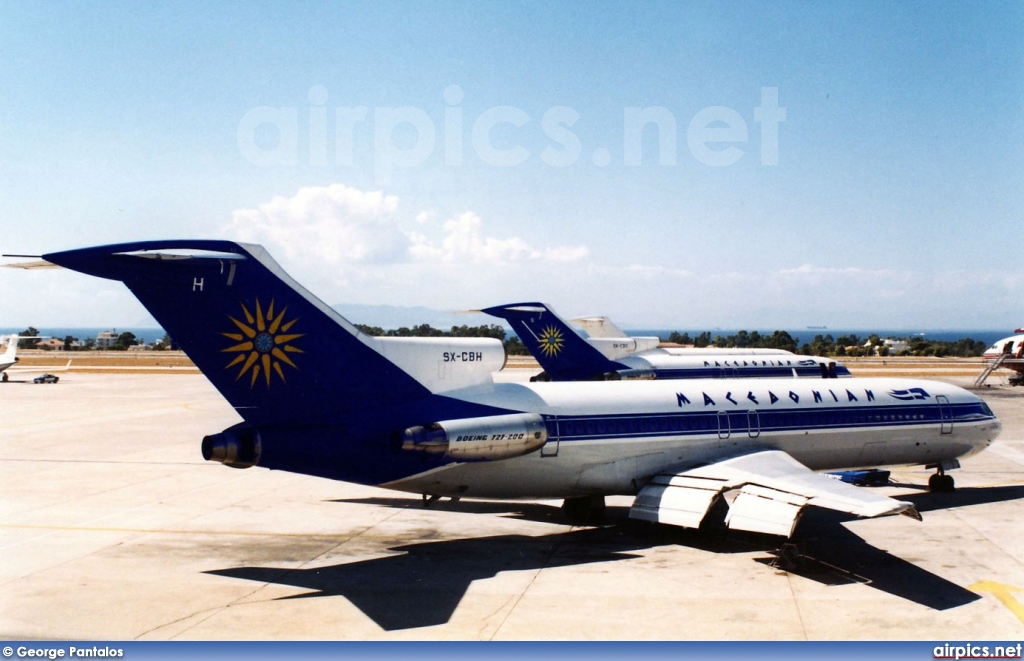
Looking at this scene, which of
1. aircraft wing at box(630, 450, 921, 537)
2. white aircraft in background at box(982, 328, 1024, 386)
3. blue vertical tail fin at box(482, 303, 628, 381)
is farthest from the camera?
white aircraft in background at box(982, 328, 1024, 386)

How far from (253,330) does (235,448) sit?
2116 mm

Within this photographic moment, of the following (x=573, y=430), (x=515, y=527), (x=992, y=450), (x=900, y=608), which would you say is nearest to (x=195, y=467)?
(x=515, y=527)

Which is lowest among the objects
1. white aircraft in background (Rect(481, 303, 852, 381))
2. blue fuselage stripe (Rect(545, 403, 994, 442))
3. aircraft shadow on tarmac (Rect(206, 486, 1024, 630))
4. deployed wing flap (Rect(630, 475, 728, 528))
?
aircraft shadow on tarmac (Rect(206, 486, 1024, 630))

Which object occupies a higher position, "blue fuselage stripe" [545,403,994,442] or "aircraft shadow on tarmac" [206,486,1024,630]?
"blue fuselage stripe" [545,403,994,442]

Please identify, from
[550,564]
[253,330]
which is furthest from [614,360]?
[253,330]

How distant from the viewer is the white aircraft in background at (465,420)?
14.2 metres

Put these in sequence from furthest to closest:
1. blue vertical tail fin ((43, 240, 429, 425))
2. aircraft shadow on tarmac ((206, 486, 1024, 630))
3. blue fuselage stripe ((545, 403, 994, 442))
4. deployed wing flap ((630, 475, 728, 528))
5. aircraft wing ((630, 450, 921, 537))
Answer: blue fuselage stripe ((545, 403, 994, 442))
deployed wing flap ((630, 475, 728, 528))
aircraft wing ((630, 450, 921, 537))
blue vertical tail fin ((43, 240, 429, 425))
aircraft shadow on tarmac ((206, 486, 1024, 630))

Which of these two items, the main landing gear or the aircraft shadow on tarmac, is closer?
the aircraft shadow on tarmac

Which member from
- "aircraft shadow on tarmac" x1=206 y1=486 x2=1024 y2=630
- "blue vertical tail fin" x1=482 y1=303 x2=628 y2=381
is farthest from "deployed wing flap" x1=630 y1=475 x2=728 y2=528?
"blue vertical tail fin" x1=482 y1=303 x2=628 y2=381

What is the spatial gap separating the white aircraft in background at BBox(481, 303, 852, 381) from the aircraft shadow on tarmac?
1522cm

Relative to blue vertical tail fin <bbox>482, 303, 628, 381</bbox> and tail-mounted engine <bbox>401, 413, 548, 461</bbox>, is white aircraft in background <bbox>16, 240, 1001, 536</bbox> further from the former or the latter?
blue vertical tail fin <bbox>482, 303, 628, 381</bbox>

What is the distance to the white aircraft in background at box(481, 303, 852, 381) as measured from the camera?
1368 inches

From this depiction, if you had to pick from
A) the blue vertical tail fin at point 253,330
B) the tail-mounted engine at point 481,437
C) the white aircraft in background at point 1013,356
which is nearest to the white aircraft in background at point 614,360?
the tail-mounted engine at point 481,437

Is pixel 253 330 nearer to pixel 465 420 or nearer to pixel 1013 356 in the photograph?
pixel 465 420
